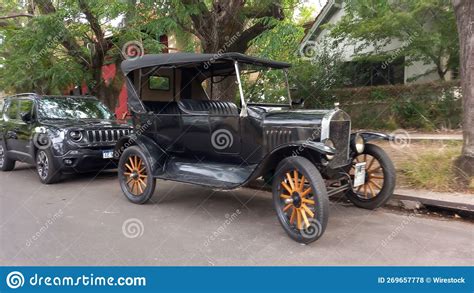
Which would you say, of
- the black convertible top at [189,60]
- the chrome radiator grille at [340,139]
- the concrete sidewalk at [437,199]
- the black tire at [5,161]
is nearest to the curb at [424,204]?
the concrete sidewalk at [437,199]

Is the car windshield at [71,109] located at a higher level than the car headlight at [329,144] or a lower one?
higher

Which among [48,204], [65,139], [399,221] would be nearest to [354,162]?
[399,221]

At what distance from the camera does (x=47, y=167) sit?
7.71 m

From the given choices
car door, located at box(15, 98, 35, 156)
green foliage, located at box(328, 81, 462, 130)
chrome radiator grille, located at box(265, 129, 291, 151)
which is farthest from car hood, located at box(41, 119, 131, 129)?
green foliage, located at box(328, 81, 462, 130)

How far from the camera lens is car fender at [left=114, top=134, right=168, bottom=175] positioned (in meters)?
6.12

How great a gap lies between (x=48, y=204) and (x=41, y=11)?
27.5 ft

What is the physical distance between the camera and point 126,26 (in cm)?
1125

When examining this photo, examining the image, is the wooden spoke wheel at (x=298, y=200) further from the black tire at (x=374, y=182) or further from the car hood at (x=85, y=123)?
the car hood at (x=85, y=123)

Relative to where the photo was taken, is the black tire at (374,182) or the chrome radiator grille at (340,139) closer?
the chrome radiator grille at (340,139)

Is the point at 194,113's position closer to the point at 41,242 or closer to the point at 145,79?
the point at 145,79

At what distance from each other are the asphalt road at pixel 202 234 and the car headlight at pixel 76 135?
1.23m

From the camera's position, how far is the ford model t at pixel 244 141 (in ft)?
14.9

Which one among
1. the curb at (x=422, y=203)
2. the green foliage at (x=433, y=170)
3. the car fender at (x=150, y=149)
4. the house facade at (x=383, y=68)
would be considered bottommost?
the curb at (x=422, y=203)

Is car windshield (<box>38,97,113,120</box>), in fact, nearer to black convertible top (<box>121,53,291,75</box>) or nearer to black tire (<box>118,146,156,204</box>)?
black convertible top (<box>121,53,291,75</box>)
